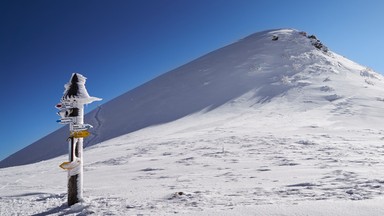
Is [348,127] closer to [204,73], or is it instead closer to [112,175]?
[112,175]

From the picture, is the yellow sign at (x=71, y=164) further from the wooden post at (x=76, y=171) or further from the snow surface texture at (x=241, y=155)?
the snow surface texture at (x=241, y=155)

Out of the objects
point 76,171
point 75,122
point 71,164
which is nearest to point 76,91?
point 75,122

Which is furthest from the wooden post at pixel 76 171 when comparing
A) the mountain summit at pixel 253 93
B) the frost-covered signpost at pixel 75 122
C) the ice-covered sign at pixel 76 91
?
the mountain summit at pixel 253 93

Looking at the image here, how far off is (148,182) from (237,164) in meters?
2.77

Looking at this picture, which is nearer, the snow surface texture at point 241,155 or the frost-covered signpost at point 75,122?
the snow surface texture at point 241,155

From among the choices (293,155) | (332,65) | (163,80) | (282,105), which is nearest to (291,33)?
(332,65)

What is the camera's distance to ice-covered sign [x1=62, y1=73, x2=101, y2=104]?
18.0 ft

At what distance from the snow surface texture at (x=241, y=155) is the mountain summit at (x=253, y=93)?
0.15 m

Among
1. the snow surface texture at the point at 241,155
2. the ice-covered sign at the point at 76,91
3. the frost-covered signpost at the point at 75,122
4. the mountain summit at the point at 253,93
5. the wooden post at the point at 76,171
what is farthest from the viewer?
the mountain summit at the point at 253,93

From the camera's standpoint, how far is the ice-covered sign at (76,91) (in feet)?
18.0

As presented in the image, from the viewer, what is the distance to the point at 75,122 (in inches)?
216

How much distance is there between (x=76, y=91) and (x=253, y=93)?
21.1 m

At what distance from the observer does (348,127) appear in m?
14.7

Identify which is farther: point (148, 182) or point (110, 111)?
point (110, 111)
